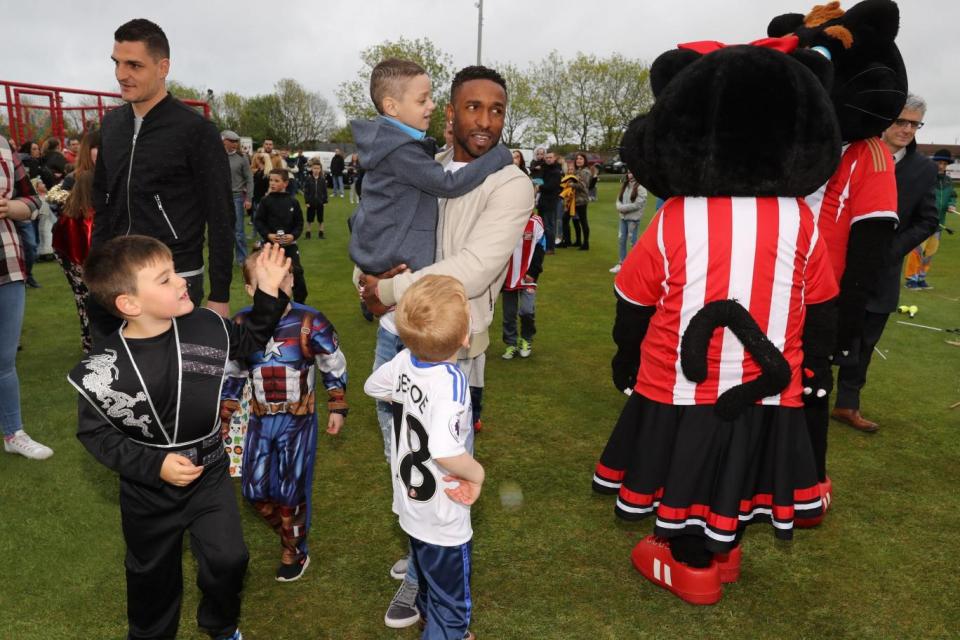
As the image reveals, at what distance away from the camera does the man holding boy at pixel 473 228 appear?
283 cm

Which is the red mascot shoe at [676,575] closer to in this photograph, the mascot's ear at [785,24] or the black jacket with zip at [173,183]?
the black jacket with zip at [173,183]

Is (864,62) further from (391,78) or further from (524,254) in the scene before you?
(524,254)

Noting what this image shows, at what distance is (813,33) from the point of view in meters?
3.17

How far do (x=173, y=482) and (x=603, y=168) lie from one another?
51.4 m

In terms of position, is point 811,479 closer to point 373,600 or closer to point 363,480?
point 373,600

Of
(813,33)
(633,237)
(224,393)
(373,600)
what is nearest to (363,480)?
(373,600)

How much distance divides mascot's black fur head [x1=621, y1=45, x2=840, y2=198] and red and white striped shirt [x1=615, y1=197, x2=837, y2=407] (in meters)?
0.10

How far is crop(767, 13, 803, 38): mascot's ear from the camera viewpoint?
11.6 feet

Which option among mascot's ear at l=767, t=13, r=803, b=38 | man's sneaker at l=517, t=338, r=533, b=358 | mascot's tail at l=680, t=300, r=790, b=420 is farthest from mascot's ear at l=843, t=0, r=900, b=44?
man's sneaker at l=517, t=338, r=533, b=358

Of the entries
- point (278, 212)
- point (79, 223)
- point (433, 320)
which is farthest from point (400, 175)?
point (278, 212)

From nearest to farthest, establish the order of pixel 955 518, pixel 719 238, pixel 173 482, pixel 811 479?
pixel 173 482
pixel 719 238
pixel 811 479
pixel 955 518

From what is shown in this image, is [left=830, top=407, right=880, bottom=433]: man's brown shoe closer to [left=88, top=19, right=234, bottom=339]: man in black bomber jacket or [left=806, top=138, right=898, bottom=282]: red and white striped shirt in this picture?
[left=806, top=138, right=898, bottom=282]: red and white striped shirt

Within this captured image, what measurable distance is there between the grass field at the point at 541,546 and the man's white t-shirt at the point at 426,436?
837mm

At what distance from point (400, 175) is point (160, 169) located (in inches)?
50.4
